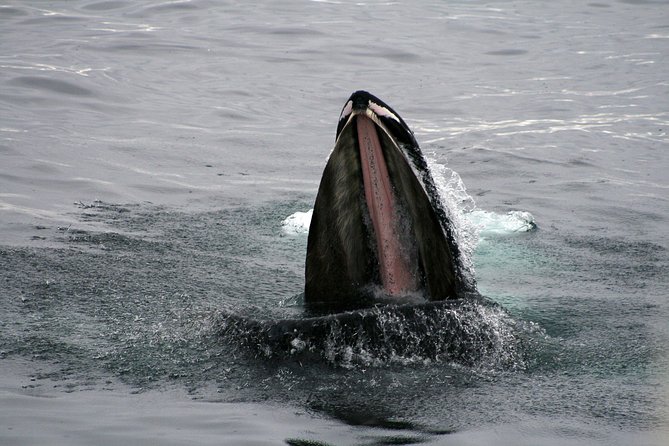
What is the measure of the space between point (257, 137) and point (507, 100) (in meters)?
4.92

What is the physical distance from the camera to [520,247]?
9.57m

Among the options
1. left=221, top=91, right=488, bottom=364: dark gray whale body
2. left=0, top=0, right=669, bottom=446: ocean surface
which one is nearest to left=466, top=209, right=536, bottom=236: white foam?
left=0, top=0, right=669, bottom=446: ocean surface

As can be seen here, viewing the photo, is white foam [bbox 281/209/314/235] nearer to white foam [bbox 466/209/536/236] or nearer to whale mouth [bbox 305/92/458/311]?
white foam [bbox 466/209/536/236]

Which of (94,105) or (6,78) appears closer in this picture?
(94,105)

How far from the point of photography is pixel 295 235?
9.60 m

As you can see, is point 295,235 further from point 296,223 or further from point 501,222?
point 501,222

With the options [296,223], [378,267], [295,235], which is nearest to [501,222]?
[296,223]

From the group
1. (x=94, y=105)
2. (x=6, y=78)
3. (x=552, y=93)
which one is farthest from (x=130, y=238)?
(x=552, y=93)

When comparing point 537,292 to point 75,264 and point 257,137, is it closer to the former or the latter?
point 75,264

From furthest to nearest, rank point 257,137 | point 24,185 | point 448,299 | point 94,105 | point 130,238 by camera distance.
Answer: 1. point 94,105
2. point 257,137
3. point 24,185
4. point 130,238
5. point 448,299

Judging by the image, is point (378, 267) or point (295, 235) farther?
point (295, 235)

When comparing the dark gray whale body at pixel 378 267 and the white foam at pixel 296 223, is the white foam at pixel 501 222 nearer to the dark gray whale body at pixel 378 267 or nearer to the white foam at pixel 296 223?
the white foam at pixel 296 223

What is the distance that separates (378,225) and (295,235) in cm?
375

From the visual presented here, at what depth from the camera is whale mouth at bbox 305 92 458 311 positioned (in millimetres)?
5773
